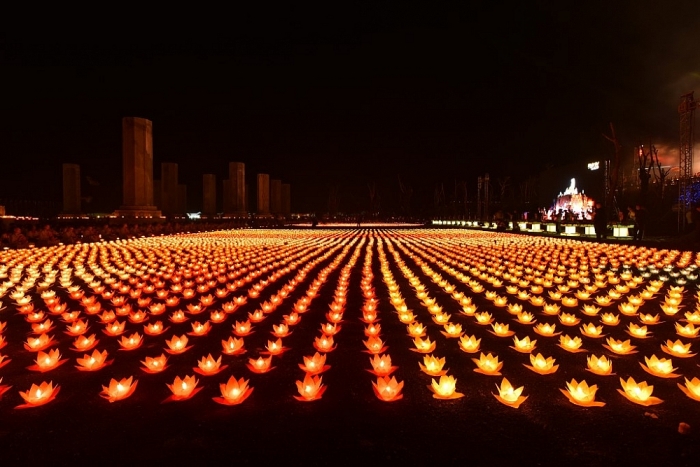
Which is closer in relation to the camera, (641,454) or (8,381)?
(641,454)

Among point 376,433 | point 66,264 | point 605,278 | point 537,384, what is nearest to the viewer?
point 376,433

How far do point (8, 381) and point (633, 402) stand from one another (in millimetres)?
4142

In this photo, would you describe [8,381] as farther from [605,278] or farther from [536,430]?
[605,278]

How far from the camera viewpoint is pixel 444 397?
9.52 feet

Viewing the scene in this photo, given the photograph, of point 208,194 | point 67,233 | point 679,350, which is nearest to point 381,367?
point 679,350

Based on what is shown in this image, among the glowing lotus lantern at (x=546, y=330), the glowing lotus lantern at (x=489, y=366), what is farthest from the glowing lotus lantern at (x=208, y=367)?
the glowing lotus lantern at (x=546, y=330)

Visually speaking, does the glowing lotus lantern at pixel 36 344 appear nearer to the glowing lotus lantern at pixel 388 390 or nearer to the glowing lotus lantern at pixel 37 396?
the glowing lotus lantern at pixel 37 396

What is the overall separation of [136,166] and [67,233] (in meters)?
9.50

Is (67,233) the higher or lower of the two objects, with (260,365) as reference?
higher

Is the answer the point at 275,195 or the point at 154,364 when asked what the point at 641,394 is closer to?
the point at 154,364

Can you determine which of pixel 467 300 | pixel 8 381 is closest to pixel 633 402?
pixel 467 300

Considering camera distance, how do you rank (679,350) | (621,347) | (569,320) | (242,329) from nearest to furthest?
1. (679,350)
2. (621,347)
3. (242,329)
4. (569,320)

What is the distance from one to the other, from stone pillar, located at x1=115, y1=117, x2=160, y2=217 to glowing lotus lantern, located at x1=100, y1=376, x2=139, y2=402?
72.3ft

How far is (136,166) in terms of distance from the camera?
23656mm
